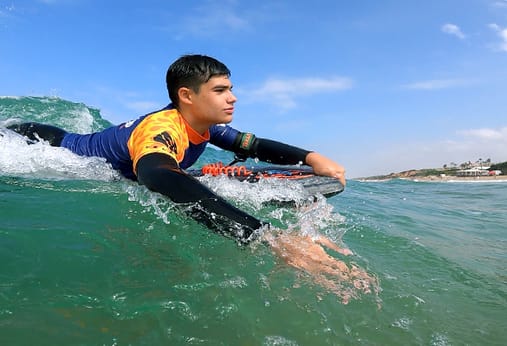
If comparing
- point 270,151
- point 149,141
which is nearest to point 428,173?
point 270,151

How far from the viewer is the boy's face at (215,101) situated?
3.28 m

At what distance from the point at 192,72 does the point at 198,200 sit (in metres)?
1.34

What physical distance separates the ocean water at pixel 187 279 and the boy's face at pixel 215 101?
785 mm

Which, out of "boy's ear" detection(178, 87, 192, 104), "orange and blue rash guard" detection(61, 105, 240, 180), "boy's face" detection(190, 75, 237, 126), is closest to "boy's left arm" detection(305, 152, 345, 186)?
"orange and blue rash guard" detection(61, 105, 240, 180)

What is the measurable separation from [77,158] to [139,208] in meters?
1.05

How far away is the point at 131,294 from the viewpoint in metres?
2.09

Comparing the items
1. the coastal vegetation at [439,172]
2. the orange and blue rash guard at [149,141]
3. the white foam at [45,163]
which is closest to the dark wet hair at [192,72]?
the orange and blue rash guard at [149,141]

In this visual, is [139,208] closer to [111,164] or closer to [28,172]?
[111,164]

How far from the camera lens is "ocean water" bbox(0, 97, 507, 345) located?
1883 mm

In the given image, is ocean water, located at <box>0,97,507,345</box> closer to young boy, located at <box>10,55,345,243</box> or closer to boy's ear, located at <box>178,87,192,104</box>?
young boy, located at <box>10,55,345,243</box>

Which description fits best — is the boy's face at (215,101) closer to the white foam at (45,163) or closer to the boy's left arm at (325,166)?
the white foam at (45,163)

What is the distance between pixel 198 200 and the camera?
7.64 ft

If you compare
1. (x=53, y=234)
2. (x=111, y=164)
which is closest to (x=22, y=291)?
(x=53, y=234)

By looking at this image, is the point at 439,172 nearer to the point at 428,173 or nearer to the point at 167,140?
the point at 428,173
